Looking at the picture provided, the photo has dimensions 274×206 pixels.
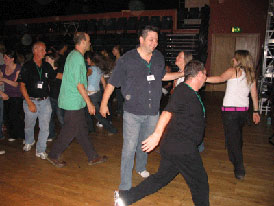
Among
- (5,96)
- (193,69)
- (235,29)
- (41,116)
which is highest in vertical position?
(235,29)

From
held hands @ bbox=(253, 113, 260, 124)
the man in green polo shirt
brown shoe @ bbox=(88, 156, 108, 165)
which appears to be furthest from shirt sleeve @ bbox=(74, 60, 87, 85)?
held hands @ bbox=(253, 113, 260, 124)

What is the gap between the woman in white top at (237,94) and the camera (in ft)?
9.60

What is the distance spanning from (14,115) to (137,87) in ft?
9.79

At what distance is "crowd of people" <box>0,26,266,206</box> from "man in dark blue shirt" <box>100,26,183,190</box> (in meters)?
0.01

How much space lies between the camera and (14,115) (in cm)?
447

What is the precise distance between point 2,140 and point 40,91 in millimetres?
1784

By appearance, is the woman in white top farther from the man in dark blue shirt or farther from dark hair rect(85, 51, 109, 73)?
dark hair rect(85, 51, 109, 73)

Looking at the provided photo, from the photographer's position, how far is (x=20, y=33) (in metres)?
15.0

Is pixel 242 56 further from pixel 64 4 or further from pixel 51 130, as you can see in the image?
pixel 64 4

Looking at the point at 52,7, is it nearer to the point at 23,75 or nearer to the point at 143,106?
the point at 23,75

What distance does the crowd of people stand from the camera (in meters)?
2.00

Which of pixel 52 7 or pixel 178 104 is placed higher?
pixel 52 7

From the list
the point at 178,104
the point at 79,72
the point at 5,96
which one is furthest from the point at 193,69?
the point at 5,96

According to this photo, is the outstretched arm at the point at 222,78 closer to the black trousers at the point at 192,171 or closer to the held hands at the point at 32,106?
the black trousers at the point at 192,171
